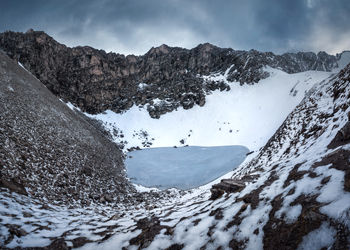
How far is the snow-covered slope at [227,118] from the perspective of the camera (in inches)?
1511

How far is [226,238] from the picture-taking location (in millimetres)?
3158

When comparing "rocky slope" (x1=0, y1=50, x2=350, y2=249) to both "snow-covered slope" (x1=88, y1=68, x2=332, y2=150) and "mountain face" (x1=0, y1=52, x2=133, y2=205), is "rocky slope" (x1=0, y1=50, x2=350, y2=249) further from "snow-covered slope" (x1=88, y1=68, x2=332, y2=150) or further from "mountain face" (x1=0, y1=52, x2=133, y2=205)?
"snow-covered slope" (x1=88, y1=68, x2=332, y2=150)

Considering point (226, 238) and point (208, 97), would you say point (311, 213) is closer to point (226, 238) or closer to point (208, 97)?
point (226, 238)

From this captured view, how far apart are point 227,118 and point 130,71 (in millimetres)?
39265

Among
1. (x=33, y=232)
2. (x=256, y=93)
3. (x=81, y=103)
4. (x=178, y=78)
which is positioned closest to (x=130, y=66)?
(x=178, y=78)

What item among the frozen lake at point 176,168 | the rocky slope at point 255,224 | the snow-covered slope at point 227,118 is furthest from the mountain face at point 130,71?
the rocky slope at point 255,224

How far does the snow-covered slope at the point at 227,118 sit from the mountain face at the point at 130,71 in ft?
11.0

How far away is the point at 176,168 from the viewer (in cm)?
2455

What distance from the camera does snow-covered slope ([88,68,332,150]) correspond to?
38.4 meters

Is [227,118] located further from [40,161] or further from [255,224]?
[255,224]

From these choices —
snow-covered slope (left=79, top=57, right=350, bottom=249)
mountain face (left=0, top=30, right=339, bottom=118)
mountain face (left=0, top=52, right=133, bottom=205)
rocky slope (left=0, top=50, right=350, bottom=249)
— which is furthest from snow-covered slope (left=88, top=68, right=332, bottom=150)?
snow-covered slope (left=79, top=57, right=350, bottom=249)

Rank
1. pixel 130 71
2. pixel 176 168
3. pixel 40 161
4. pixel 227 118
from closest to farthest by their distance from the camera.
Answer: pixel 40 161 → pixel 176 168 → pixel 227 118 → pixel 130 71

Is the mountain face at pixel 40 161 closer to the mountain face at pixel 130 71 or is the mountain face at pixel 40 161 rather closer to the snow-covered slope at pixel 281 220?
the snow-covered slope at pixel 281 220

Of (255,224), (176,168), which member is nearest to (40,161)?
(255,224)
